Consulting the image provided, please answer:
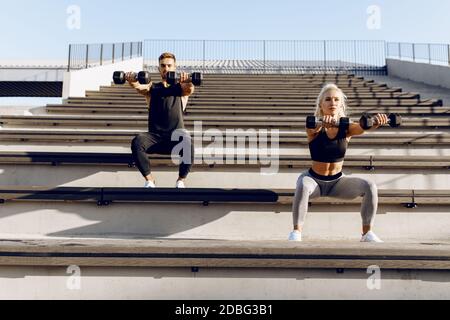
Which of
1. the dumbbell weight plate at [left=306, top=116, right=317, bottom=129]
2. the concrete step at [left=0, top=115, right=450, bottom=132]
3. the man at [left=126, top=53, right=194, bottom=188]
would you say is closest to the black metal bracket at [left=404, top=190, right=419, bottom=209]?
the dumbbell weight plate at [left=306, top=116, right=317, bottom=129]

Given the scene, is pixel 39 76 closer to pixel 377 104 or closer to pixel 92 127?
pixel 92 127

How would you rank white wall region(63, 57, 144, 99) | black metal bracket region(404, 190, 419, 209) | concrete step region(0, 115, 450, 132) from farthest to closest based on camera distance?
white wall region(63, 57, 144, 99), concrete step region(0, 115, 450, 132), black metal bracket region(404, 190, 419, 209)

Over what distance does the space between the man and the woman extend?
95 centimetres

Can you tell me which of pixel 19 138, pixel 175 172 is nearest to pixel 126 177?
pixel 175 172

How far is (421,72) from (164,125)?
757cm

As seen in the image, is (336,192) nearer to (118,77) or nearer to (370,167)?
(370,167)

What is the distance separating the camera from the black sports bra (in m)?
2.30

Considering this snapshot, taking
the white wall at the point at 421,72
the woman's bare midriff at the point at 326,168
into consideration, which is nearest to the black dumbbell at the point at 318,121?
the woman's bare midriff at the point at 326,168

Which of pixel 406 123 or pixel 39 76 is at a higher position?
pixel 39 76

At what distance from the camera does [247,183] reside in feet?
9.86

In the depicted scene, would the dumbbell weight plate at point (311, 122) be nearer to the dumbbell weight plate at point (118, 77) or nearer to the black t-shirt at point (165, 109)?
the black t-shirt at point (165, 109)

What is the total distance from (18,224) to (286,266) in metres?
1.94

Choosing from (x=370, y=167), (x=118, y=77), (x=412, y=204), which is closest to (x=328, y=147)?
(x=412, y=204)

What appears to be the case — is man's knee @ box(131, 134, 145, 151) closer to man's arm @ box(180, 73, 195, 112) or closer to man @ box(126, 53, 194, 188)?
man @ box(126, 53, 194, 188)
